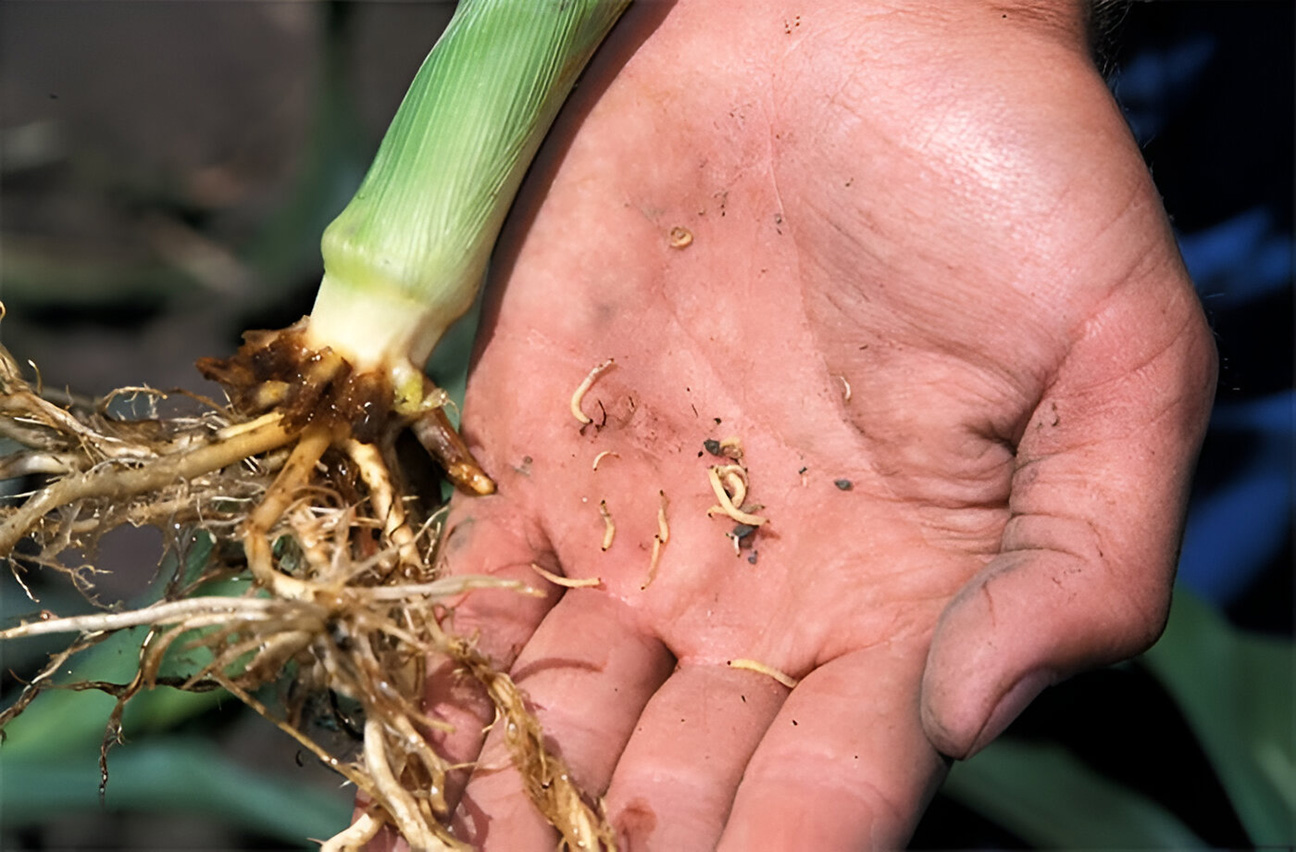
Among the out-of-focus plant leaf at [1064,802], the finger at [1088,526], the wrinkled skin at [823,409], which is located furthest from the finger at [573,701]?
the out-of-focus plant leaf at [1064,802]

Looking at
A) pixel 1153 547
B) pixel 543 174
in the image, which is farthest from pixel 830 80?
pixel 1153 547

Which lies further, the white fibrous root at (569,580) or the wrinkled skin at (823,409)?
the white fibrous root at (569,580)

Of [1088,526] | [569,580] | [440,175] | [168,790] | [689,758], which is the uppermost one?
[440,175]

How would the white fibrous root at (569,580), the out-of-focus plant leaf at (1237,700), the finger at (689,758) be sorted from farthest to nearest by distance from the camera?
1. the out-of-focus plant leaf at (1237,700)
2. the white fibrous root at (569,580)
3. the finger at (689,758)

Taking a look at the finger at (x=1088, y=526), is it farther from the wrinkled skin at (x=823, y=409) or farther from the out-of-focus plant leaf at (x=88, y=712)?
the out-of-focus plant leaf at (x=88, y=712)

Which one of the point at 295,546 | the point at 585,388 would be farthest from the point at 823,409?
the point at 295,546

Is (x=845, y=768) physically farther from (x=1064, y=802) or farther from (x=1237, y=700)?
(x=1237, y=700)
